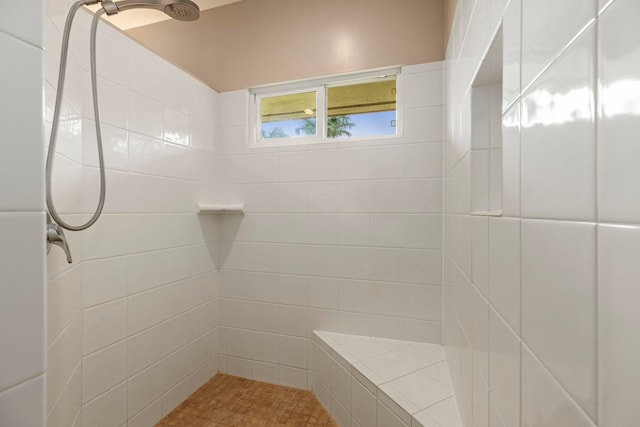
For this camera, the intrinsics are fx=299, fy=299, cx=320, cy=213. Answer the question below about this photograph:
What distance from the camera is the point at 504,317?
67 centimetres

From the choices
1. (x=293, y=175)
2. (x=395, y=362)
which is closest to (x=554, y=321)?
(x=395, y=362)

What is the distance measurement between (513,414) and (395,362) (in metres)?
1.05

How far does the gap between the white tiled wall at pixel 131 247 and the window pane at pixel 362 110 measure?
898mm

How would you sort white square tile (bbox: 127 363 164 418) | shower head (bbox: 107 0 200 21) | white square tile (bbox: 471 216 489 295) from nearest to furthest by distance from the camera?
white square tile (bbox: 471 216 489 295) → shower head (bbox: 107 0 200 21) → white square tile (bbox: 127 363 164 418)

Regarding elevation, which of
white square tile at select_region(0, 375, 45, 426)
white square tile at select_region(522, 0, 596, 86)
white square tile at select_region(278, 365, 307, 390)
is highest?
white square tile at select_region(522, 0, 596, 86)

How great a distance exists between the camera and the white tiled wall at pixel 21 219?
0.41m

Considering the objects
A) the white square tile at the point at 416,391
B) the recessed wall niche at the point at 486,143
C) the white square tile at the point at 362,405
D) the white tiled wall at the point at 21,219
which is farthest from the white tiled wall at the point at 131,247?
the recessed wall niche at the point at 486,143

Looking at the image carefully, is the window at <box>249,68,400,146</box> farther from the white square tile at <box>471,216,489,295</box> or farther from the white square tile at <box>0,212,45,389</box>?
the white square tile at <box>0,212,45,389</box>

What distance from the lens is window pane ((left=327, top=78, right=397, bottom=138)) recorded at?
1.96 m

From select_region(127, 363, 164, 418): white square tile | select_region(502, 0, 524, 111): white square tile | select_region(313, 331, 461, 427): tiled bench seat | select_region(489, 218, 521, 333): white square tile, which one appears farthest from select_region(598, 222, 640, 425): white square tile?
select_region(127, 363, 164, 418): white square tile

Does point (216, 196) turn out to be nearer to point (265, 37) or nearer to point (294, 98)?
point (294, 98)

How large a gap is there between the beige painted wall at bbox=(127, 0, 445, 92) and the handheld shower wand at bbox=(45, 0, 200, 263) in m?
0.86

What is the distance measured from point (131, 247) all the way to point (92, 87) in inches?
29.8

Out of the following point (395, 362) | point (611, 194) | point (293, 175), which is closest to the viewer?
point (611, 194)
